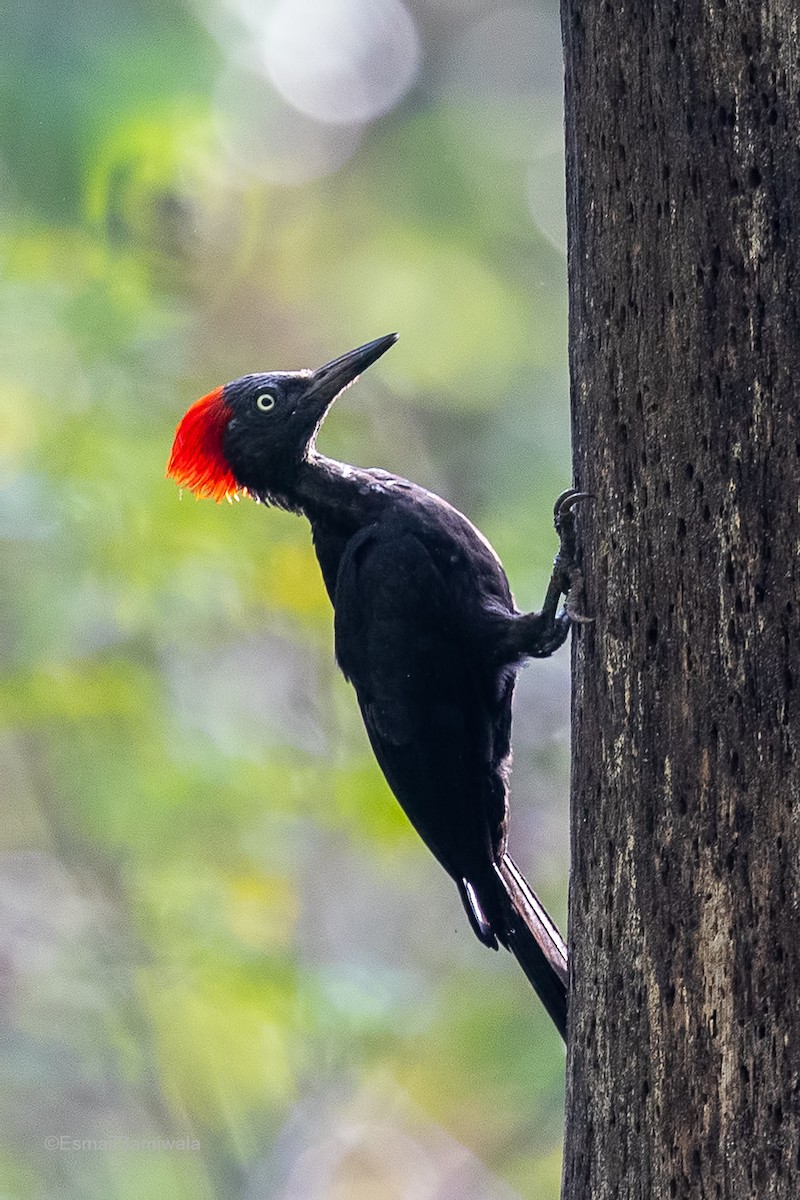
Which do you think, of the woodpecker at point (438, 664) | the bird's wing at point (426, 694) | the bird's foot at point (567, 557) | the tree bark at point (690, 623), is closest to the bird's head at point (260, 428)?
the woodpecker at point (438, 664)

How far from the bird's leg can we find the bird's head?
0.85 m

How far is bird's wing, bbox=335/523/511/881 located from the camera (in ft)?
10.5

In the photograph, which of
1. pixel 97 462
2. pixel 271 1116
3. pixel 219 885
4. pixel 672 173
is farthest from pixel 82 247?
pixel 672 173

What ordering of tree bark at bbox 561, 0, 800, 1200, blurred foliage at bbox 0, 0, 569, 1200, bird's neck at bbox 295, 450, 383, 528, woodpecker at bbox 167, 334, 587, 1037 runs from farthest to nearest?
blurred foliage at bbox 0, 0, 569, 1200, bird's neck at bbox 295, 450, 383, 528, woodpecker at bbox 167, 334, 587, 1037, tree bark at bbox 561, 0, 800, 1200

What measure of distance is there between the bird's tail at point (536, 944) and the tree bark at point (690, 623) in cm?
69

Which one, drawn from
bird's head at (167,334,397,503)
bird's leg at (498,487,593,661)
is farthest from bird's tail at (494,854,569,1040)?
bird's head at (167,334,397,503)

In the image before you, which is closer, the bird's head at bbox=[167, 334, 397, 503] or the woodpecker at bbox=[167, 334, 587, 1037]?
the woodpecker at bbox=[167, 334, 587, 1037]

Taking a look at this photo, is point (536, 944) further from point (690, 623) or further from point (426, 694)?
point (690, 623)

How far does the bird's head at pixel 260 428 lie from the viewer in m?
3.57

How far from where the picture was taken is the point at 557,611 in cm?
283

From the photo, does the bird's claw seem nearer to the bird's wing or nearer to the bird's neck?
the bird's wing

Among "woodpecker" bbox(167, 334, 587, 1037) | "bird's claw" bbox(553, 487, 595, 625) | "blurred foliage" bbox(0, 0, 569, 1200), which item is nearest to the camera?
"bird's claw" bbox(553, 487, 595, 625)

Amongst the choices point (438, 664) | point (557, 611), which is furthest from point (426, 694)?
point (557, 611)

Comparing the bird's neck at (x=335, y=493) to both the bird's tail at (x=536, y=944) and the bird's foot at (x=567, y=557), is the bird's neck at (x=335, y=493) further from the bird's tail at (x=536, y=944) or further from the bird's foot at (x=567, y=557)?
the bird's tail at (x=536, y=944)
